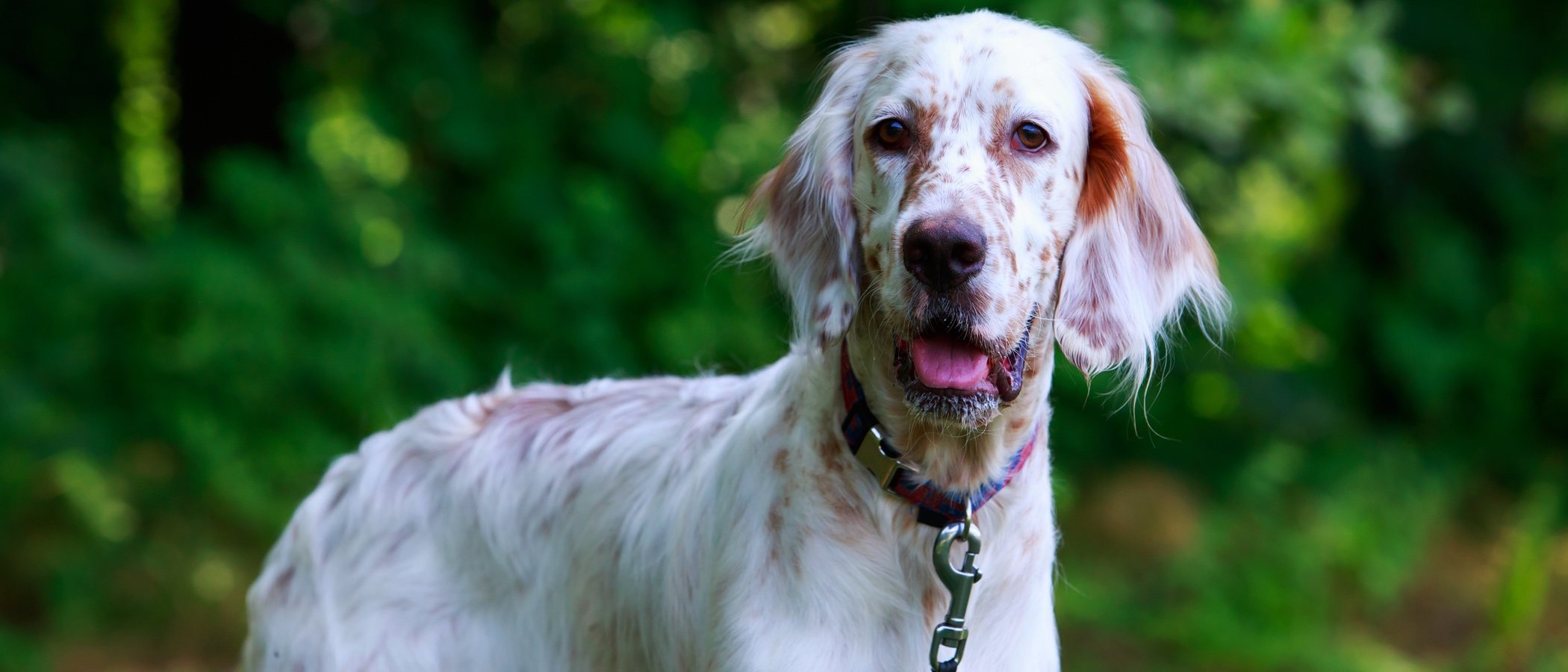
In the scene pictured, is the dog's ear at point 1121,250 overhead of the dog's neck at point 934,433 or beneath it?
overhead

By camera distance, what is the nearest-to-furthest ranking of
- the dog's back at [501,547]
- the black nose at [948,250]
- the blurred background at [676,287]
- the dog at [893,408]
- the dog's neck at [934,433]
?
the black nose at [948,250] → the dog at [893,408] → the dog's neck at [934,433] → the dog's back at [501,547] → the blurred background at [676,287]

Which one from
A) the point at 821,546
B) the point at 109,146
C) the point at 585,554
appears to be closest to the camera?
the point at 821,546

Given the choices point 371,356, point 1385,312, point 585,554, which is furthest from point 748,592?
point 1385,312

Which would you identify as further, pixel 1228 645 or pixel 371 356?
pixel 1228 645

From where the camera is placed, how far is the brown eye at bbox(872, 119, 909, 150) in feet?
7.43

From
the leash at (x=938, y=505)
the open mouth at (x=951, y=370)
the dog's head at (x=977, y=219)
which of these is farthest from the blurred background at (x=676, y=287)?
the open mouth at (x=951, y=370)

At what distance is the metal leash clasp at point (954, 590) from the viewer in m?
2.20

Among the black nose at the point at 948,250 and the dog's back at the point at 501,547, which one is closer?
the black nose at the point at 948,250

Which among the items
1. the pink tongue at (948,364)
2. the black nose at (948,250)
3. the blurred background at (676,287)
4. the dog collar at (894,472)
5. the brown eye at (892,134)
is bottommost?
the dog collar at (894,472)

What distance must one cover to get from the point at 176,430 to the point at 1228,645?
433cm

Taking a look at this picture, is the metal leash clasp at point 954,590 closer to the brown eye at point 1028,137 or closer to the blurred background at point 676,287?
the brown eye at point 1028,137

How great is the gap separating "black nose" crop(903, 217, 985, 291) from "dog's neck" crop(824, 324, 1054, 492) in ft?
0.69

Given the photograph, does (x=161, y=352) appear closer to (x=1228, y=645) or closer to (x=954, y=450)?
(x=954, y=450)

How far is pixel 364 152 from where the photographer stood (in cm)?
540
